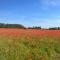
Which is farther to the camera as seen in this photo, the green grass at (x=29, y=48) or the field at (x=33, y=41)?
the field at (x=33, y=41)

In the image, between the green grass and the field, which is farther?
the field

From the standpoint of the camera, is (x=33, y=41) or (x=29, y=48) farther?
(x=33, y=41)

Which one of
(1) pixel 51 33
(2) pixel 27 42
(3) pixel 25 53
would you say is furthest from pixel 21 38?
(3) pixel 25 53

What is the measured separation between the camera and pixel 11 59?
1391cm

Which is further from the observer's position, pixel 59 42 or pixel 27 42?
pixel 59 42

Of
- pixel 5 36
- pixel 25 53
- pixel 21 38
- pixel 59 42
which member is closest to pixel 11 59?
pixel 25 53

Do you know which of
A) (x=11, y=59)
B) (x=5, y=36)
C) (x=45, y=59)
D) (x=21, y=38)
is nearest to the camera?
(x=11, y=59)

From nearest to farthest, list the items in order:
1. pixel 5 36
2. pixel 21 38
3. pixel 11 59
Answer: pixel 11 59
pixel 5 36
pixel 21 38

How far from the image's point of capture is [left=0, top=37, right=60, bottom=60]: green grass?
48.0 ft

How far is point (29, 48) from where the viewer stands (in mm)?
17609

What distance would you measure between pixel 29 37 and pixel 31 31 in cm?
44

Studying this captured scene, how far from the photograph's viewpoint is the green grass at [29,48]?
14.6 m

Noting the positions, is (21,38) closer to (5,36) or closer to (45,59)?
(5,36)

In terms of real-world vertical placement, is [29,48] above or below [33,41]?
below
